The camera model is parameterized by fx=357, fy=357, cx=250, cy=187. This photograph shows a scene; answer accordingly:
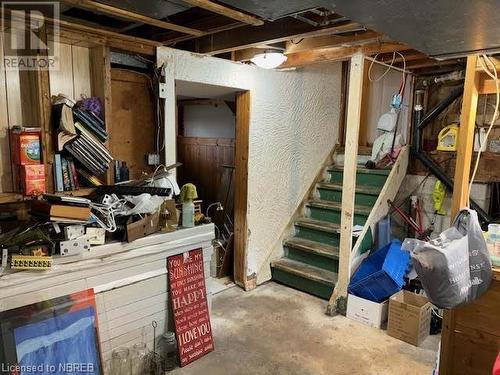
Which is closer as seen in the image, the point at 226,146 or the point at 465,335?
the point at 465,335

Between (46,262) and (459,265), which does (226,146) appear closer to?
(46,262)

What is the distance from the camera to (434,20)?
96 centimetres

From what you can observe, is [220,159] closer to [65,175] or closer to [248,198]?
[248,198]

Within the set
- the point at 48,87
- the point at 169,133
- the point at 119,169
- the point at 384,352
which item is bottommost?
the point at 384,352

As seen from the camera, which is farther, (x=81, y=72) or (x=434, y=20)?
(x=81, y=72)

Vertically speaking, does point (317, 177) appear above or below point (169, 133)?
below

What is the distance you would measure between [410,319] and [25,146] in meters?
2.97

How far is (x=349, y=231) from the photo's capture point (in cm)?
322

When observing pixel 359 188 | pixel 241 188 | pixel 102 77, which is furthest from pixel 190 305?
pixel 359 188

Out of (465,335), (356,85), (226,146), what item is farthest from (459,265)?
(226,146)

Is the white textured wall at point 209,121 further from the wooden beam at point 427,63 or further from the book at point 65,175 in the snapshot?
the book at point 65,175

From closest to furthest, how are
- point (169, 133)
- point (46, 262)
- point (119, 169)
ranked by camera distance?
1. point (46, 262)
2. point (119, 169)
3. point (169, 133)

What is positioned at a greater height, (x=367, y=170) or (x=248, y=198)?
(x=367, y=170)

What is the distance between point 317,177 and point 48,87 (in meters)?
3.13
